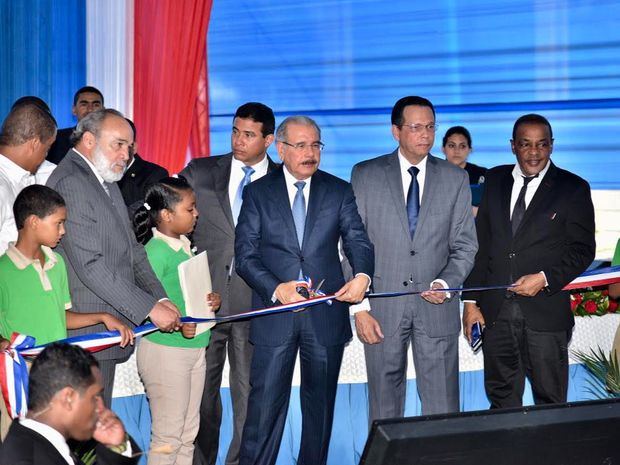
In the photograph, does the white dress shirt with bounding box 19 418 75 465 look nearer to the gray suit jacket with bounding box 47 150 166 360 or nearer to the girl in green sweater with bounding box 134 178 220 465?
the gray suit jacket with bounding box 47 150 166 360

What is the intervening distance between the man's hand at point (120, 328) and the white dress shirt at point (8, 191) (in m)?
0.52

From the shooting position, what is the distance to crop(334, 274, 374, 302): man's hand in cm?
423

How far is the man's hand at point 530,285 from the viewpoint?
461cm

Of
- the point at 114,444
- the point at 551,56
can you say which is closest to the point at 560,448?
the point at 114,444

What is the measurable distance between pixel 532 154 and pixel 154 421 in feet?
7.30

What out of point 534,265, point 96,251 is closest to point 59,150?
point 96,251

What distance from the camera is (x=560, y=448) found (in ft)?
8.20

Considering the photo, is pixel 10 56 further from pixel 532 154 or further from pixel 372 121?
pixel 532 154

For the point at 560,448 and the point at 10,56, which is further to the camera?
the point at 10,56

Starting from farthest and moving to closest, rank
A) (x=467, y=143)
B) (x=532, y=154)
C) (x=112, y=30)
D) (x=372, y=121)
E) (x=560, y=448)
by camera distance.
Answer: (x=112, y=30)
(x=372, y=121)
(x=467, y=143)
(x=532, y=154)
(x=560, y=448)

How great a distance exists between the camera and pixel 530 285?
181 inches

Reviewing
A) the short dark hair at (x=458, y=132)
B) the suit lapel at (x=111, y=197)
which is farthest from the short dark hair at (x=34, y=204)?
the short dark hair at (x=458, y=132)

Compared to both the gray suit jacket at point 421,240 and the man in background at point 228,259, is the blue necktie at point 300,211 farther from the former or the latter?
the man in background at point 228,259

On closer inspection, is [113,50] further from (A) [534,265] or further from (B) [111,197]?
(A) [534,265]
